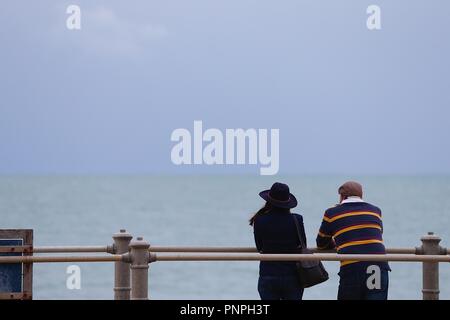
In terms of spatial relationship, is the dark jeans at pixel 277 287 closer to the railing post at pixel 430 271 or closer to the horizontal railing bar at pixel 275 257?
the horizontal railing bar at pixel 275 257

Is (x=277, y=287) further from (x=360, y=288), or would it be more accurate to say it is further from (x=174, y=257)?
(x=174, y=257)

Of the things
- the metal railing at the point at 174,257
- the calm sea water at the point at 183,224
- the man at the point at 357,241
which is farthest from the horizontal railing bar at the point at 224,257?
the calm sea water at the point at 183,224

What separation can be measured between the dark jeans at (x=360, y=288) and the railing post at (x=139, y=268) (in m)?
1.76

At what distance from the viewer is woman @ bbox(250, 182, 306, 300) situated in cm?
1058

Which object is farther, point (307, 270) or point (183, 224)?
point (183, 224)

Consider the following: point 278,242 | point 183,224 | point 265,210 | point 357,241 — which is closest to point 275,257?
point 278,242

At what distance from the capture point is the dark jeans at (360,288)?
1045 cm

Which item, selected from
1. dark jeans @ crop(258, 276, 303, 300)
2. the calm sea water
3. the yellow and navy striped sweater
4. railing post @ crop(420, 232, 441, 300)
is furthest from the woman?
the calm sea water

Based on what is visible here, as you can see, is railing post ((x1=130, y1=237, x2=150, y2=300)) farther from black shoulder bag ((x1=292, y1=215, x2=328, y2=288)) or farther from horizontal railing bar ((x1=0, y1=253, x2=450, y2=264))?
black shoulder bag ((x1=292, y1=215, x2=328, y2=288))

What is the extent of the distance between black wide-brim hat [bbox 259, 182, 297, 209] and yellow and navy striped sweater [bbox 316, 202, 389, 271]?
0.35 metres

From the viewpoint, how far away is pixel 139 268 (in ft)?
33.5

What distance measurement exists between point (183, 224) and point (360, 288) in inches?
2841

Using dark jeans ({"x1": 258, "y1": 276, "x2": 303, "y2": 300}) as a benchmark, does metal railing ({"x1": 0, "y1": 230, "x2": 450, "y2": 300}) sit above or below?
above

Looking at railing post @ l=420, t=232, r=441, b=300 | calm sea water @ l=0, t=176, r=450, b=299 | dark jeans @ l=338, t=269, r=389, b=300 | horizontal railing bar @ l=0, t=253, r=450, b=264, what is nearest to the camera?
horizontal railing bar @ l=0, t=253, r=450, b=264
